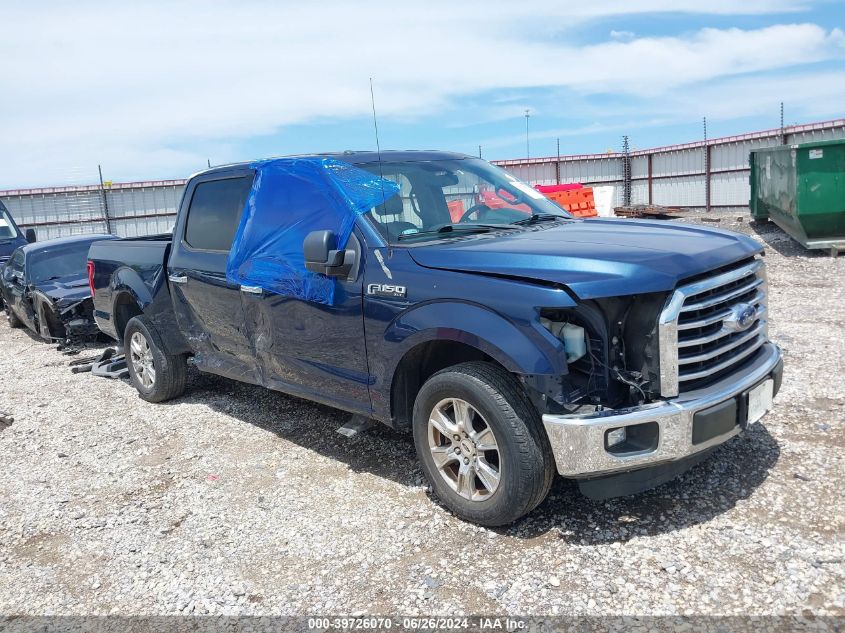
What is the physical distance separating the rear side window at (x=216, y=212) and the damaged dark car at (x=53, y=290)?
4.67 meters

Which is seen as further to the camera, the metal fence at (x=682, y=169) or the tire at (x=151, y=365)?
the metal fence at (x=682, y=169)

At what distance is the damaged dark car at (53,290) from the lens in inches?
374

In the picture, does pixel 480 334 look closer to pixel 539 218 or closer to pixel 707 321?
pixel 707 321

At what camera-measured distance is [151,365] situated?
6539 millimetres

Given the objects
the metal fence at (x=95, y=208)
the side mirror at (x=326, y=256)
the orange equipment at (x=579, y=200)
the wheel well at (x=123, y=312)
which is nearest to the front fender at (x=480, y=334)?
the side mirror at (x=326, y=256)

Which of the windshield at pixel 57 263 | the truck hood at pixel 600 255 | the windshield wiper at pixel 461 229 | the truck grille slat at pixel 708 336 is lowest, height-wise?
the truck grille slat at pixel 708 336

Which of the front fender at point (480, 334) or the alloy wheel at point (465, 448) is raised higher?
the front fender at point (480, 334)

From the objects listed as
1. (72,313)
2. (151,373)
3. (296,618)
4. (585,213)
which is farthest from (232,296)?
(585,213)

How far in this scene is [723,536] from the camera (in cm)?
350

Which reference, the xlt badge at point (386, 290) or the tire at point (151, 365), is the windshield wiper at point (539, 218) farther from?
the tire at point (151, 365)

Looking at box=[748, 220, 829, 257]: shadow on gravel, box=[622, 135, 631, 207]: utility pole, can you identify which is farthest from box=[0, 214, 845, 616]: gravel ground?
box=[622, 135, 631, 207]: utility pole

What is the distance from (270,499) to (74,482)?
1.59 m

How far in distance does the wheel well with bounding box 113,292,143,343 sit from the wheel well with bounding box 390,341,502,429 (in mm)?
3833

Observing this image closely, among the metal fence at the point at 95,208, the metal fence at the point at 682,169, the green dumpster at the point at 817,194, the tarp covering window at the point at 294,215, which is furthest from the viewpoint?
the metal fence at the point at 95,208
